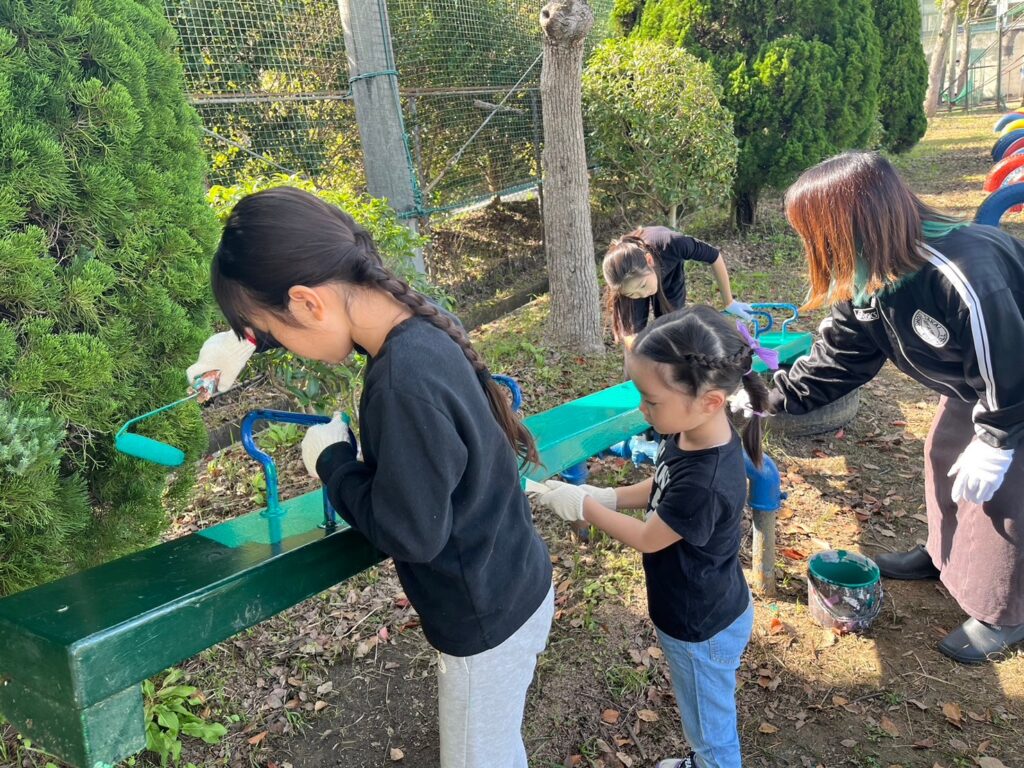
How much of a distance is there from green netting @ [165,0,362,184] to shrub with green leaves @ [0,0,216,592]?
2800 millimetres

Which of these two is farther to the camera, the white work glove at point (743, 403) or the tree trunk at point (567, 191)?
the tree trunk at point (567, 191)

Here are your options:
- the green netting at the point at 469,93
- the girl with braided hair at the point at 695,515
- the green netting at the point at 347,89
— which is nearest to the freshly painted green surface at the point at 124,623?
the girl with braided hair at the point at 695,515

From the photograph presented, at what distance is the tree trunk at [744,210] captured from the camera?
934cm

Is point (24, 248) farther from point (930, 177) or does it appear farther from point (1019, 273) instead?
point (930, 177)

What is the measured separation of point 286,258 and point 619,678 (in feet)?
6.85

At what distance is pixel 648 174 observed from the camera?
7.68m

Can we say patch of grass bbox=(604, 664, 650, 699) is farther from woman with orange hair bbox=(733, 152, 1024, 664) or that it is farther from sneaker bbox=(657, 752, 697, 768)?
woman with orange hair bbox=(733, 152, 1024, 664)

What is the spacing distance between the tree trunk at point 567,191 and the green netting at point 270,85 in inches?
58.7

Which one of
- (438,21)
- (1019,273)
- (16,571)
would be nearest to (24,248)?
(16,571)

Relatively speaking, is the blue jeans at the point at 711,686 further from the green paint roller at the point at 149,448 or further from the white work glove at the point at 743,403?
the green paint roller at the point at 149,448

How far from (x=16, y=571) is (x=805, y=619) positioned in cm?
271

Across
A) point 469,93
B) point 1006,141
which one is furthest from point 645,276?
point 1006,141

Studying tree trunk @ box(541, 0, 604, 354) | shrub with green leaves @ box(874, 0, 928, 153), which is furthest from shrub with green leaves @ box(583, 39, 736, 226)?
shrub with green leaves @ box(874, 0, 928, 153)

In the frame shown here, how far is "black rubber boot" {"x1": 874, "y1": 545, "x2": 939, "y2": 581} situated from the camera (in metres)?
3.25
